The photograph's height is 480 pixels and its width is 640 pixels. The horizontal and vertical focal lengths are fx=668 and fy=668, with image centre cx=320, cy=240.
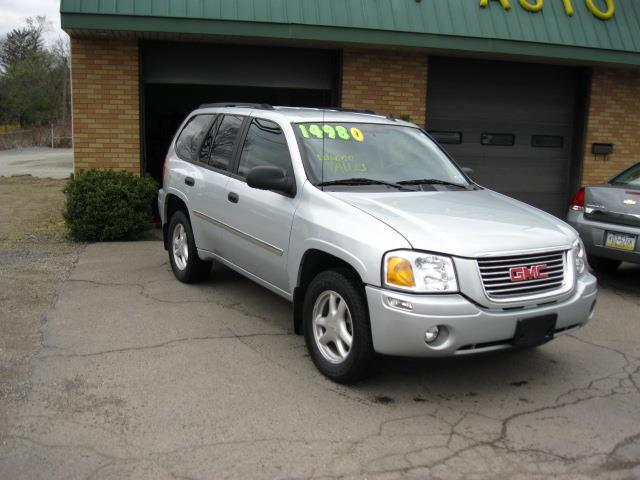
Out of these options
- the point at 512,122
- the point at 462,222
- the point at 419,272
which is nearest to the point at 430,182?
the point at 462,222

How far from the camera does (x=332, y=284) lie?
4.33m

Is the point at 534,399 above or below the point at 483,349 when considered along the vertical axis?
below

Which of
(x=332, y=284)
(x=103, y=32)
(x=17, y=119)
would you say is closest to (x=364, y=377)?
(x=332, y=284)

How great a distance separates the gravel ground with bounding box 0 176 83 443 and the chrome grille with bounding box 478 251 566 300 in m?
2.90

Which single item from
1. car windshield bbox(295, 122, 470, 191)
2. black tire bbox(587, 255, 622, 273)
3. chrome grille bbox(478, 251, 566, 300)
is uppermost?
car windshield bbox(295, 122, 470, 191)

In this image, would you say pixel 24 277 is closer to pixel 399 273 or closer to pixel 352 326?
pixel 352 326

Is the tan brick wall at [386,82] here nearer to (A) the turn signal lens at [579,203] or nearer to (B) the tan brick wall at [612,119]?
(B) the tan brick wall at [612,119]

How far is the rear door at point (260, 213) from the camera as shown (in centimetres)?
501

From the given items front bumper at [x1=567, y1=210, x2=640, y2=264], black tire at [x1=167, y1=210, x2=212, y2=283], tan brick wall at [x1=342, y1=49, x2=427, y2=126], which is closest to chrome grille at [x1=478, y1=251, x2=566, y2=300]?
front bumper at [x1=567, y1=210, x2=640, y2=264]

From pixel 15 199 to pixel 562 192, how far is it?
11183 mm

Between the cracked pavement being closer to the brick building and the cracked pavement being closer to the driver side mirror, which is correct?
the driver side mirror

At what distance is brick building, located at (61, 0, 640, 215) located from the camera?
368 inches

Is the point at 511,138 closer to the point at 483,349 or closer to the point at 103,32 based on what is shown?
the point at 103,32

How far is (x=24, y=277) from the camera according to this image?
710cm
